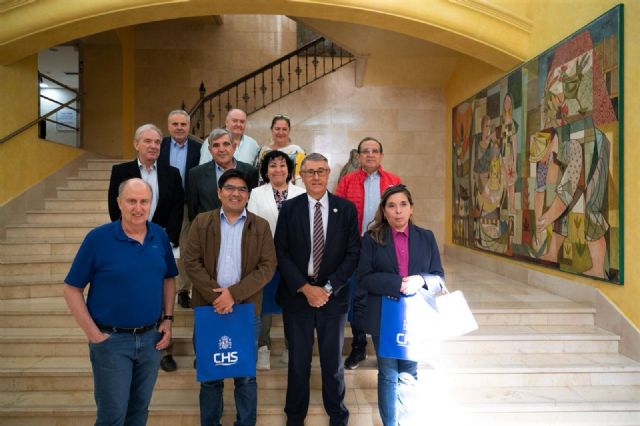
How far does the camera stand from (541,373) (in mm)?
3346

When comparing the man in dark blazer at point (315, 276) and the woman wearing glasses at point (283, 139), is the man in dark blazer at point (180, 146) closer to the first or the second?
the woman wearing glasses at point (283, 139)

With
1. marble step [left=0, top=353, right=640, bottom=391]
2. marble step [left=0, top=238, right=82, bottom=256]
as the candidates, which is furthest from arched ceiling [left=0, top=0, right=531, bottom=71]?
→ marble step [left=0, top=353, right=640, bottom=391]

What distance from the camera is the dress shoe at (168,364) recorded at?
3246 mm

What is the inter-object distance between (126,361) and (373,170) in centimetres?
215

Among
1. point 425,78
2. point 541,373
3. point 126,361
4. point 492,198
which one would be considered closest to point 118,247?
point 126,361

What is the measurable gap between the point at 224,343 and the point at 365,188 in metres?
1.62

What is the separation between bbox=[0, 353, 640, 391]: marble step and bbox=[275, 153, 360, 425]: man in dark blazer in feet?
1.84

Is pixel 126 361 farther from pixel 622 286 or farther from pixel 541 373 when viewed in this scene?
pixel 622 286

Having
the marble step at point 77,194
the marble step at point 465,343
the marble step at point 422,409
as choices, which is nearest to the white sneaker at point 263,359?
the marble step at point 422,409

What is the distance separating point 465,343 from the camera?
3.62m

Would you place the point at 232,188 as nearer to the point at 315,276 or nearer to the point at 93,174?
the point at 315,276

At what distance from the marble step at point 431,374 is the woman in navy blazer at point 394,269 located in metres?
0.68

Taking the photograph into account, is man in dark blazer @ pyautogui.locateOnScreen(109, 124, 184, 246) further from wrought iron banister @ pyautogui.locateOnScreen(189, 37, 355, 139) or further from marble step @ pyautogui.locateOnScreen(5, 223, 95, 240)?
wrought iron banister @ pyautogui.locateOnScreen(189, 37, 355, 139)

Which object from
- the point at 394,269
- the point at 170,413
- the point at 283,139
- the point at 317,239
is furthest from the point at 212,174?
the point at 170,413
